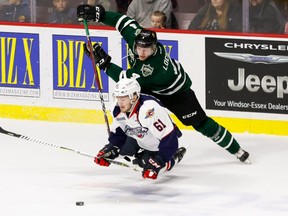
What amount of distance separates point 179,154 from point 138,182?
556 mm

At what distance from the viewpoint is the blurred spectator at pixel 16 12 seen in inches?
409

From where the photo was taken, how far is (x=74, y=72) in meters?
10.2

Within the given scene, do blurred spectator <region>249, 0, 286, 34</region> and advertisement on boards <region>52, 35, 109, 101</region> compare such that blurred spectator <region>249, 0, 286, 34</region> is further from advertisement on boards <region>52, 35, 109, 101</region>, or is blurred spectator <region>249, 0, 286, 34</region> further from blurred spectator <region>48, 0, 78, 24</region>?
blurred spectator <region>48, 0, 78, 24</region>

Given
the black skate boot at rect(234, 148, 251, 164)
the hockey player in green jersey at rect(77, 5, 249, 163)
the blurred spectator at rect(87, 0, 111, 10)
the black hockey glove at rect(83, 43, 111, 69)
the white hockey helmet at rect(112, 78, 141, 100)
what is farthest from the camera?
the blurred spectator at rect(87, 0, 111, 10)

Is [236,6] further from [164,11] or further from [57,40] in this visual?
[57,40]

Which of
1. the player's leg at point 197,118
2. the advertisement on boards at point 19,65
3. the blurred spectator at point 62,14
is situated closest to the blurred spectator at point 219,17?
the blurred spectator at point 62,14

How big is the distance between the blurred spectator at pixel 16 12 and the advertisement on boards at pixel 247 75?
1731 mm

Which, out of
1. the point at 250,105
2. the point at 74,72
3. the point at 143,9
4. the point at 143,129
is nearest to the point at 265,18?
the point at 250,105

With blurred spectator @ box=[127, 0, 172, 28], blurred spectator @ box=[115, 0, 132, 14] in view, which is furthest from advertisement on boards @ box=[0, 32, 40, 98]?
blurred spectator @ box=[127, 0, 172, 28]

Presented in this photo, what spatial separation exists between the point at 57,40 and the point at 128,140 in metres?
2.18

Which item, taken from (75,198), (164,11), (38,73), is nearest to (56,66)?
(38,73)

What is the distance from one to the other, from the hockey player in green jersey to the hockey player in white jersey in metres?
0.32

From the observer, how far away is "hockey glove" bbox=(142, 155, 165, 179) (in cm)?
785

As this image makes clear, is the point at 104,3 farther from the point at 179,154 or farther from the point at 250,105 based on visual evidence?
the point at 179,154
